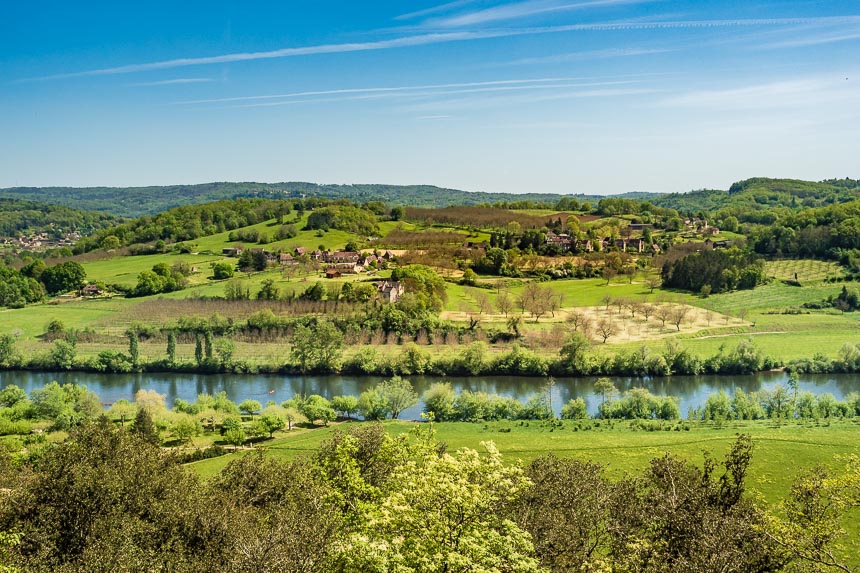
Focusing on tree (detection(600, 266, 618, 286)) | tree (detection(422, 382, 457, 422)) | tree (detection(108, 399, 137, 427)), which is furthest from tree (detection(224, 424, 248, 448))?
tree (detection(600, 266, 618, 286))

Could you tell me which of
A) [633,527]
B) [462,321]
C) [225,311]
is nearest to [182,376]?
[225,311]

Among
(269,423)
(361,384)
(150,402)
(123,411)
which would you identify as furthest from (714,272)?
(123,411)

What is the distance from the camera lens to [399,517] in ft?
38.4

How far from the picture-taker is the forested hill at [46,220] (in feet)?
530

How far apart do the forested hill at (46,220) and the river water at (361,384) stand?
407 ft

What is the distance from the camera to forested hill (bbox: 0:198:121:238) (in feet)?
530

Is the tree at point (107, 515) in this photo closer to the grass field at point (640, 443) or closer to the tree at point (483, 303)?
→ the grass field at point (640, 443)

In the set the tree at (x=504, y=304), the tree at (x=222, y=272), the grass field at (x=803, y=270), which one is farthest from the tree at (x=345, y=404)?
the grass field at (x=803, y=270)

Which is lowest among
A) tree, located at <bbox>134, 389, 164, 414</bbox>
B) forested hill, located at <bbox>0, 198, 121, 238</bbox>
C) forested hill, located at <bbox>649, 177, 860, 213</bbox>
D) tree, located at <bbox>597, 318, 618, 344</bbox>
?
tree, located at <bbox>134, 389, 164, 414</bbox>

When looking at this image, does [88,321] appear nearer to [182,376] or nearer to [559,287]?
[182,376]

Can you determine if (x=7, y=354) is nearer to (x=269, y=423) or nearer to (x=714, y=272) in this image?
(x=269, y=423)

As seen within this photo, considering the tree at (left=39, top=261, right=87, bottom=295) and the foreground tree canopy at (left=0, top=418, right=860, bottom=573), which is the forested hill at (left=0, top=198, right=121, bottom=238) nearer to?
the tree at (left=39, top=261, right=87, bottom=295)

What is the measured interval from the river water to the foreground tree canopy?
27269 mm

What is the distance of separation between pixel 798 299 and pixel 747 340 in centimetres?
2289
